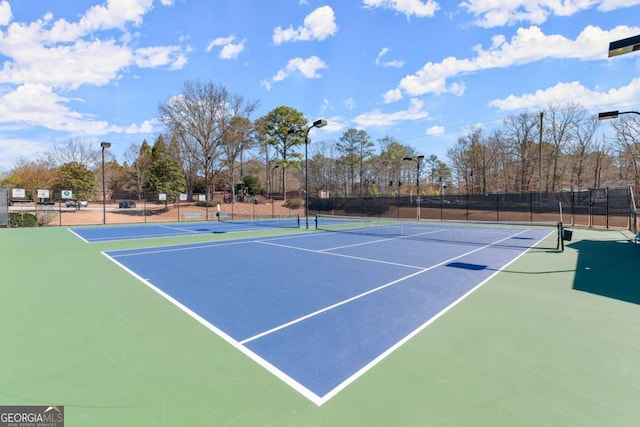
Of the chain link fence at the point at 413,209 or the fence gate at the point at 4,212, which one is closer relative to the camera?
the fence gate at the point at 4,212

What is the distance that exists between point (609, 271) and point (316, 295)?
308 inches

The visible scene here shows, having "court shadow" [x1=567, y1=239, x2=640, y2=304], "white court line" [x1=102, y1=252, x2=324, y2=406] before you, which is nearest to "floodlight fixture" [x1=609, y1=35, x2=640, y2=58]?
"court shadow" [x1=567, y1=239, x2=640, y2=304]

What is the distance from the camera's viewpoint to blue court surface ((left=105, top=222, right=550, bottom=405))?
352 centimetres

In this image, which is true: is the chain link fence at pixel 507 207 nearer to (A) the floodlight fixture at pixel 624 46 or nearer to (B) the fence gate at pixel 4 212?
(A) the floodlight fixture at pixel 624 46

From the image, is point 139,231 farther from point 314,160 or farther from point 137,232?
point 314,160

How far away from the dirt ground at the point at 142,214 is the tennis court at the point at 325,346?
2308 cm

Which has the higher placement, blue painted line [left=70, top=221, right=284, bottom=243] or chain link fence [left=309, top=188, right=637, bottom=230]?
chain link fence [left=309, top=188, right=637, bottom=230]

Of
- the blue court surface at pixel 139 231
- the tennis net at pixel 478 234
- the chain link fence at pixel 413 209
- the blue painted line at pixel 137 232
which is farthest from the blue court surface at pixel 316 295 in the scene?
the chain link fence at pixel 413 209

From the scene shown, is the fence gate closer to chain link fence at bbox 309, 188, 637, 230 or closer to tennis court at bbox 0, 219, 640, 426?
tennis court at bbox 0, 219, 640, 426

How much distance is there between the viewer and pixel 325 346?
377cm

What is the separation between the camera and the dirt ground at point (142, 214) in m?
26.4

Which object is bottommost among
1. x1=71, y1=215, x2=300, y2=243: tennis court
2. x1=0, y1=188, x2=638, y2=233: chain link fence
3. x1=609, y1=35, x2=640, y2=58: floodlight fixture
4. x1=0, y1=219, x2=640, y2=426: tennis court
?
x1=71, y1=215, x2=300, y2=243: tennis court

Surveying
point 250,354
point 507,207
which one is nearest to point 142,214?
point 250,354

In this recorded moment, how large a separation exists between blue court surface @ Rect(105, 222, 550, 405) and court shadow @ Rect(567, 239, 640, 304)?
1.83m
